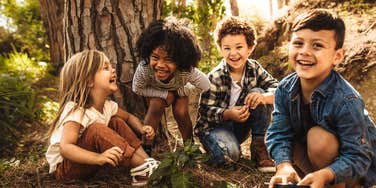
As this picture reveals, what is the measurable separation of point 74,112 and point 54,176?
0.55m

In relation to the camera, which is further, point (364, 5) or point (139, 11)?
point (364, 5)

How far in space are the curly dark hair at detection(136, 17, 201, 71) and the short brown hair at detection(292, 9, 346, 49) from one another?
993 millimetres

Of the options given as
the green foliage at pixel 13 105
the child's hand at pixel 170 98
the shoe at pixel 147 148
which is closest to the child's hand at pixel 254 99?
the child's hand at pixel 170 98

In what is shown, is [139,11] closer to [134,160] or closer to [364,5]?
[134,160]

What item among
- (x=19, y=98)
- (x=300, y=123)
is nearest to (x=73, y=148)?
(x=300, y=123)

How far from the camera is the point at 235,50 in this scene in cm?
351

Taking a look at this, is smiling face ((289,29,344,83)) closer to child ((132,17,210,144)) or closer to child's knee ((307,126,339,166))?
child's knee ((307,126,339,166))

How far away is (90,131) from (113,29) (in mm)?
1006

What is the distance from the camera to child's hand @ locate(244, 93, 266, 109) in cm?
333

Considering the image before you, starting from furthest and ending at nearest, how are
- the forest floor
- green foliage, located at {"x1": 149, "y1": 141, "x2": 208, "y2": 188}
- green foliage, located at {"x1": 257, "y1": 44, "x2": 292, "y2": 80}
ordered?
green foliage, located at {"x1": 257, "y1": 44, "x2": 292, "y2": 80}
the forest floor
green foliage, located at {"x1": 149, "y1": 141, "x2": 208, "y2": 188}

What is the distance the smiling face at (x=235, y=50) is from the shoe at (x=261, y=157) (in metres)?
0.64

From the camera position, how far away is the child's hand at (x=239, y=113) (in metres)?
3.32

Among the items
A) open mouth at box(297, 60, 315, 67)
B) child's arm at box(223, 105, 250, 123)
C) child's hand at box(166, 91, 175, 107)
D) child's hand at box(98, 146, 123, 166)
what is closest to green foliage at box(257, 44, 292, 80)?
child's arm at box(223, 105, 250, 123)

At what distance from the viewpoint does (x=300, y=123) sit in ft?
8.71
